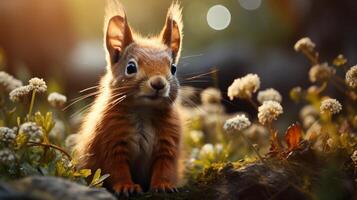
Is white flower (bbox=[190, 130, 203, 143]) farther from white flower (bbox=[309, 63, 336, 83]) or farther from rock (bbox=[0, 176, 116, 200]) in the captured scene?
rock (bbox=[0, 176, 116, 200])

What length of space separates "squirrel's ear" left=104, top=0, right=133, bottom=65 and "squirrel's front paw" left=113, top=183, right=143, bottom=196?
94 cm

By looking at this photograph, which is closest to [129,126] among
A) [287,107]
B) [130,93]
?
[130,93]

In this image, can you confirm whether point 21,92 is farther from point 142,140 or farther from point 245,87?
point 245,87

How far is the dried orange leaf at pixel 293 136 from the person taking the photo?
145 inches

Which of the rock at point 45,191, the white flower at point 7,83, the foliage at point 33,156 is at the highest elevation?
the white flower at point 7,83

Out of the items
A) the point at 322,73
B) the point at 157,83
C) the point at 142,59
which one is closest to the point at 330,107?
the point at 322,73

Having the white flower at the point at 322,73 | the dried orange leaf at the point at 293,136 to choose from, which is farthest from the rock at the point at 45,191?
the white flower at the point at 322,73

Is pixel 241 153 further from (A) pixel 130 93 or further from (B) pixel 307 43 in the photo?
(A) pixel 130 93

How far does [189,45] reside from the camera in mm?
10430

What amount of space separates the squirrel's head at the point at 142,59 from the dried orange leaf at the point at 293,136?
0.75m

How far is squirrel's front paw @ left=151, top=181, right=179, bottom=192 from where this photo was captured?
3.54m

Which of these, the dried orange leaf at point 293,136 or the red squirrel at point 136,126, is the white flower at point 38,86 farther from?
the dried orange leaf at point 293,136

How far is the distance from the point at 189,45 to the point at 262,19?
1.34m

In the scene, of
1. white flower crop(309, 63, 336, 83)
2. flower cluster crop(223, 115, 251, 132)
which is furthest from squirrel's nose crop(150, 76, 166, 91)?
white flower crop(309, 63, 336, 83)
